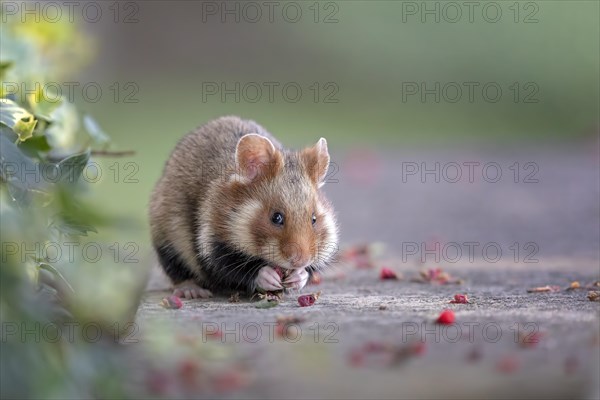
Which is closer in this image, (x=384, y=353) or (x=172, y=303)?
(x=384, y=353)

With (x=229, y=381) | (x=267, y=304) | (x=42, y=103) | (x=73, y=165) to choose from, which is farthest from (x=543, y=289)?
(x=42, y=103)

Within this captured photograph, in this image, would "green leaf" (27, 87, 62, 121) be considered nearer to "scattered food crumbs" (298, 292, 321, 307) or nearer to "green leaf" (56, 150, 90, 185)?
"green leaf" (56, 150, 90, 185)

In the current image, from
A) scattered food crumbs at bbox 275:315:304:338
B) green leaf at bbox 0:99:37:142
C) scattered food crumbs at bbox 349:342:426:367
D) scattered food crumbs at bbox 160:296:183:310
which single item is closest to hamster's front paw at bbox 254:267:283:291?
scattered food crumbs at bbox 160:296:183:310

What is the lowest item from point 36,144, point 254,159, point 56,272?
point 56,272

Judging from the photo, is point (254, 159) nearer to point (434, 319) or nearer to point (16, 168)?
point (434, 319)

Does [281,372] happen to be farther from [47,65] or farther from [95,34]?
[95,34]

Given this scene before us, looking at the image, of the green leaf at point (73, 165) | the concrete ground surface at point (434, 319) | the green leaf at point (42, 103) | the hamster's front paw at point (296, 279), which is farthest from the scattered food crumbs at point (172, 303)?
the green leaf at point (42, 103)

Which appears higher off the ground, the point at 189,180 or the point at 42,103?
the point at 42,103
